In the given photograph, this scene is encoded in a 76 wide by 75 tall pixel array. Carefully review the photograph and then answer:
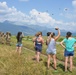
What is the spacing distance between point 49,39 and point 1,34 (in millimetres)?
28976

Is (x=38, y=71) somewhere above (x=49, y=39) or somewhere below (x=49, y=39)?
below

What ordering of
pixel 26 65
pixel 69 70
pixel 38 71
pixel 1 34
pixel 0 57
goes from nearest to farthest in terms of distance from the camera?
1. pixel 38 71
2. pixel 26 65
3. pixel 69 70
4. pixel 0 57
5. pixel 1 34

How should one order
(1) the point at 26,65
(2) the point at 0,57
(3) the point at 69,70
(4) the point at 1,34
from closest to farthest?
(1) the point at 26,65 < (3) the point at 69,70 < (2) the point at 0,57 < (4) the point at 1,34

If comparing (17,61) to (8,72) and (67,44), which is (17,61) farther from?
(67,44)

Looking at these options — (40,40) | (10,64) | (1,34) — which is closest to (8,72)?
(10,64)

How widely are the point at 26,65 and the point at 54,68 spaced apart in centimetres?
278

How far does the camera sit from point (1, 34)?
46.7m

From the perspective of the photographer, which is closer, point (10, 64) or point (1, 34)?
point (10, 64)

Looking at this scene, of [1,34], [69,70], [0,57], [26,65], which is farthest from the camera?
[1,34]

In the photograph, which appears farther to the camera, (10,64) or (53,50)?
(53,50)

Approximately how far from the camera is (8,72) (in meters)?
15.5

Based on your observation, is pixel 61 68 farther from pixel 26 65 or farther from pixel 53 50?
pixel 26 65

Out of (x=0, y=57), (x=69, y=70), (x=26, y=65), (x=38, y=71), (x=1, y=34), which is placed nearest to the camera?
(x=38, y=71)

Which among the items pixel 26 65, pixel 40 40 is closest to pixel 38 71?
pixel 26 65
